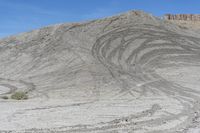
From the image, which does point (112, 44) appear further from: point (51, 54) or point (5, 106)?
point (5, 106)

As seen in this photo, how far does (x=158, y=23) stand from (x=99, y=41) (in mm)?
11977

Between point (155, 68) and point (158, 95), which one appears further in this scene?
point (155, 68)

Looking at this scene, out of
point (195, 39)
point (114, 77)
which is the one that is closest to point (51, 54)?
point (114, 77)

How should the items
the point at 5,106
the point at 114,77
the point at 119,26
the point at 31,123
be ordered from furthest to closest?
the point at 119,26 < the point at 114,77 < the point at 5,106 < the point at 31,123

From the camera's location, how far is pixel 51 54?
5494 cm

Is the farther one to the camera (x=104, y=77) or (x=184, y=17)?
(x=184, y=17)

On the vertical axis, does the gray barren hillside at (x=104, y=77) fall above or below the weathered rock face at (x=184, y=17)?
below

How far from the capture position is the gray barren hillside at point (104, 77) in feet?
64.7

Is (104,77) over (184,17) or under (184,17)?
under

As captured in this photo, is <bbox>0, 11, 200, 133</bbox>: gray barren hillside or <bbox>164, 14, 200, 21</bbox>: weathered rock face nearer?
<bbox>0, 11, 200, 133</bbox>: gray barren hillside

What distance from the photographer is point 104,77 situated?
41.4 metres

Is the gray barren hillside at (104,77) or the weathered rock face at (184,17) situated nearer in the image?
the gray barren hillside at (104,77)

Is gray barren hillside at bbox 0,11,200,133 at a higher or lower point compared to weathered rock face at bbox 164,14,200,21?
lower

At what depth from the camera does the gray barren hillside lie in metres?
19.7
